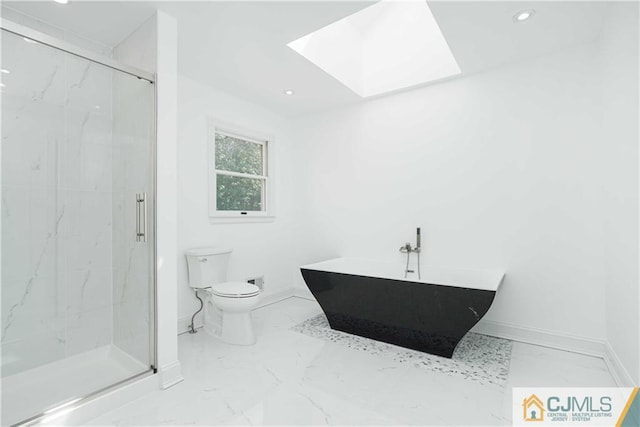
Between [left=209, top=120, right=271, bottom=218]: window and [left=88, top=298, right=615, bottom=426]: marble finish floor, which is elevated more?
[left=209, top=120, right=271, bottom=218]: window

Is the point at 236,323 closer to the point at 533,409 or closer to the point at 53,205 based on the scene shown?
the point at 53,205

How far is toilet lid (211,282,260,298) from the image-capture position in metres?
2.60

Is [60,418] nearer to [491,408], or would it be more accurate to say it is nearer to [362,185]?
[491,408]

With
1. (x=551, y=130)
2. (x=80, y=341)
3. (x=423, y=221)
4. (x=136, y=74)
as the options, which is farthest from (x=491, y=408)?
(x=136, y=74)

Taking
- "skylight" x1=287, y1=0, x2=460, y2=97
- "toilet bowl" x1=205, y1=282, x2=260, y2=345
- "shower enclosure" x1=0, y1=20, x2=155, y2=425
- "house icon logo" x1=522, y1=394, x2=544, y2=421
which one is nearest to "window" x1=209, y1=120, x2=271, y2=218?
"toilet bowl" x1=205, y1=282, x2=260, y2=345

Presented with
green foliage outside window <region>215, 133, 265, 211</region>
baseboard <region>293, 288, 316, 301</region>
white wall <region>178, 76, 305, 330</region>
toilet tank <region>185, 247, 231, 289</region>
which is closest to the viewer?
toilet tank <region>185, 247, 231, 289</region>

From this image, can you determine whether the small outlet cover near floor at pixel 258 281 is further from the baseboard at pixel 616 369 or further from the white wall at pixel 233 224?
the baseboard at pixel 616 369

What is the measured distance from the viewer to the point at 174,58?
2170mm

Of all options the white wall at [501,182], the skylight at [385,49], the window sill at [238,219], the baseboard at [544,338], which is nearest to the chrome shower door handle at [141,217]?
the window sill at [238,219]

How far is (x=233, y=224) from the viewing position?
11.5ft

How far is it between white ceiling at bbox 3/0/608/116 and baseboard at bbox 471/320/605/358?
7.52 feet

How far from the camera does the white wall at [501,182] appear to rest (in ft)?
8.30

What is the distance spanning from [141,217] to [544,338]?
10.6 ft

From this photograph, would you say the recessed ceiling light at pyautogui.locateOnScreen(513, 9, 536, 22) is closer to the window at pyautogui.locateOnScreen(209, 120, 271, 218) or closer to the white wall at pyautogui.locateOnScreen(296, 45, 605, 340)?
the white wall at pyautogui.locateOnScreen(296, 45, 605, 340)
